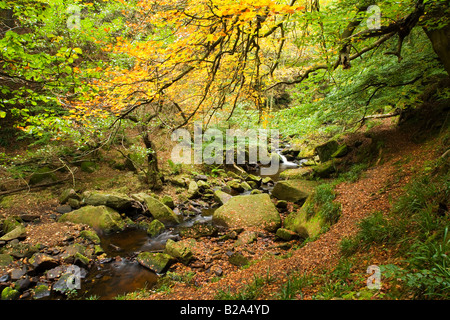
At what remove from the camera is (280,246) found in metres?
6.38

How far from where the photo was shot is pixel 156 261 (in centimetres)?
596

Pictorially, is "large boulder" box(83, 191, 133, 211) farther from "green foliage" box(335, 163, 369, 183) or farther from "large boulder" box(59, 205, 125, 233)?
"green foliage" box(335, 163, 369, 183)

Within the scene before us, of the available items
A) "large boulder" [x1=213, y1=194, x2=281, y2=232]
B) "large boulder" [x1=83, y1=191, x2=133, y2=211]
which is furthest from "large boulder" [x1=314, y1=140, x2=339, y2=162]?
"large boulder" [x1=83, y1=191, x2=133, y2=211]

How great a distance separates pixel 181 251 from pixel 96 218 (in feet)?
12.4

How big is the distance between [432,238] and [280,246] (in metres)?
3.96

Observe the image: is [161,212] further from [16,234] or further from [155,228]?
[16,234]

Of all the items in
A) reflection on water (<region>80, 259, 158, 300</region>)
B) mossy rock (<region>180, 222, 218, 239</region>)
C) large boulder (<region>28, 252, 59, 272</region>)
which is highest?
large boulder (<region>28, 252, 59, 272</region>)

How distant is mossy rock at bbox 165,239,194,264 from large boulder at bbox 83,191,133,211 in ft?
11.5

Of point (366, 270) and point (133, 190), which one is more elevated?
point (366, 270)

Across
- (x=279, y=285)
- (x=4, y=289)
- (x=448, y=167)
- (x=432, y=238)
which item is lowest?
(x=4, y=289)

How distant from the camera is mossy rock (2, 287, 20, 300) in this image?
182 inches

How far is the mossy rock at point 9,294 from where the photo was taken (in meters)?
4.63
